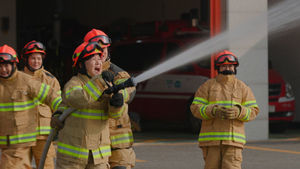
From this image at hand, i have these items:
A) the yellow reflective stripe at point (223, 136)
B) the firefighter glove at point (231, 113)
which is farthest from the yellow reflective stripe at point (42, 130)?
the firefighter glove at point (231, 113)

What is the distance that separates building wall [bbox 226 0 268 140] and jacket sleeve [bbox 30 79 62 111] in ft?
22.5

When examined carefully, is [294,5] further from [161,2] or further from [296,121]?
[161,2]

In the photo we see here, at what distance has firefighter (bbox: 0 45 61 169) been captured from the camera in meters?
7.12

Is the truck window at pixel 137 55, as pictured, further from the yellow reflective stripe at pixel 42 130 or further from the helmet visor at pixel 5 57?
the helmet visor at pixel 5 57

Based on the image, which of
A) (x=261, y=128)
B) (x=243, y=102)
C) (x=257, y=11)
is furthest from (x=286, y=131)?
(x=243, y=102)

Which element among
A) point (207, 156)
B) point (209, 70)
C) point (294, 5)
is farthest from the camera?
point (209, 70)

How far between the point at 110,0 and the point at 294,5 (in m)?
12.7

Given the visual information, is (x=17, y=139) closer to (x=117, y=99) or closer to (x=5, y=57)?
(x=5, y=57)

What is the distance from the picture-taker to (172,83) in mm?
14945

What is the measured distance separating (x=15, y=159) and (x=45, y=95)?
26.7 inches

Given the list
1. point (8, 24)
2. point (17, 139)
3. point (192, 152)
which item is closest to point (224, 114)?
point (17, 139)

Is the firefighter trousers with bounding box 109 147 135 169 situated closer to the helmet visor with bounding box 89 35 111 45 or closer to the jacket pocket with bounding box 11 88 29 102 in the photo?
the helmet visor with bounding box 89 35 111 45

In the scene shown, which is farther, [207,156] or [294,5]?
[294,5]

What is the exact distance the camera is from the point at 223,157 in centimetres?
750
